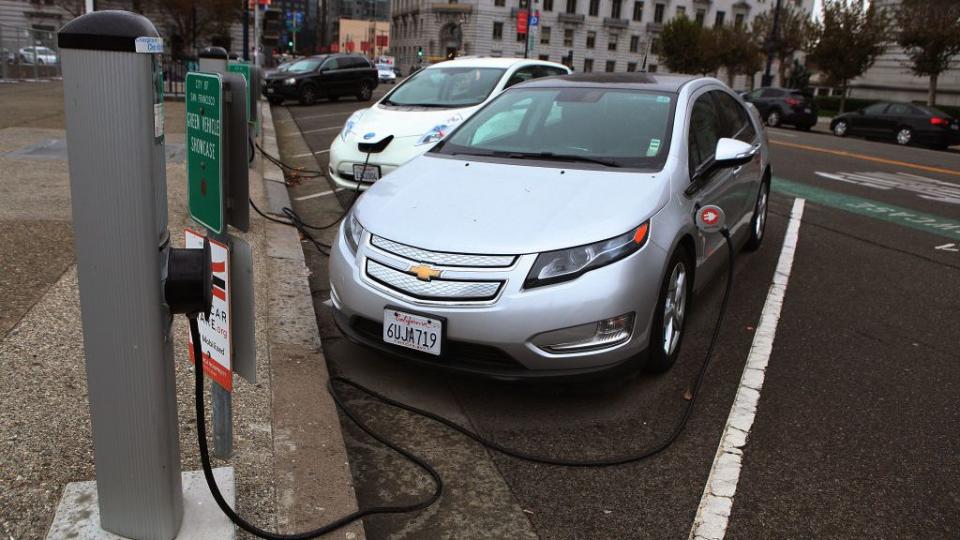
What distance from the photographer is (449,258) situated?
357 centimetres

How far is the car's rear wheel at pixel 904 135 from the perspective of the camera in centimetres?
2447

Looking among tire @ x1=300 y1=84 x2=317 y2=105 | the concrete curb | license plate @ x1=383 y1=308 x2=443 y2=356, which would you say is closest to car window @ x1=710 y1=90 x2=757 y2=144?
license plate @ x1=383 y1=308 x2=443 y2=356

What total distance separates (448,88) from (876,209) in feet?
17.4

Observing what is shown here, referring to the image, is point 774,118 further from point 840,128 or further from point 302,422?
point 302,422

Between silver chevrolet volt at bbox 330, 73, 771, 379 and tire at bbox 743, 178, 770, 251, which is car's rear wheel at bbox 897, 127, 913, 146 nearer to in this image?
tire at bbox 743, 178, 770, 251

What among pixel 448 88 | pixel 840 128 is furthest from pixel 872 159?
pixel 840 128

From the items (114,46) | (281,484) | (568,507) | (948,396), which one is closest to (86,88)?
(114,46)

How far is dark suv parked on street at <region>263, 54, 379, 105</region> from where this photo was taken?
2230 cm

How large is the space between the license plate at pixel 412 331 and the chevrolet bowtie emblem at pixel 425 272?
175 millimetres

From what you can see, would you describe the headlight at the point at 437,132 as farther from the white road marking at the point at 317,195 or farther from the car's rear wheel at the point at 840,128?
the car's rear wheel at the point at 840,128

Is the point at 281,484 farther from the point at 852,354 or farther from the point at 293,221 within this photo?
the point at 293,221

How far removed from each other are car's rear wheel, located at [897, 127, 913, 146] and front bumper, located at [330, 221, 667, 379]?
24542mm

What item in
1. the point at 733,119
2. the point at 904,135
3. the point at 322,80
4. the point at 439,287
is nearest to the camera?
the point at 439,287

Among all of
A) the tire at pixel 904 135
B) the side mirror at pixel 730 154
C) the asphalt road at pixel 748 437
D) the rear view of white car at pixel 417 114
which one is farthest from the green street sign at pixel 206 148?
the tire at pixel 904 135
